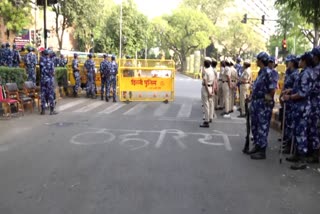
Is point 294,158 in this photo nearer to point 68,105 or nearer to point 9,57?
point 68,105

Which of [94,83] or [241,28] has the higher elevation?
[241,28]

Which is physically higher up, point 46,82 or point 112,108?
point 46,82

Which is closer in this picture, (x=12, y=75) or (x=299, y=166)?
(x=299, y=166)

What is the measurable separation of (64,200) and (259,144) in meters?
3.78

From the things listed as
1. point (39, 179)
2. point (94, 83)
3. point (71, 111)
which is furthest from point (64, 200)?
point (94, 83)

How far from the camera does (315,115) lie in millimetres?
7043

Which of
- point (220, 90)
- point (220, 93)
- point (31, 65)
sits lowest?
point (220, 93)

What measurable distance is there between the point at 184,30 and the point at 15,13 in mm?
44116

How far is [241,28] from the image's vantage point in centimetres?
7375

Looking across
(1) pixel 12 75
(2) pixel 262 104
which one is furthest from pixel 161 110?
(2) pixel 262 104

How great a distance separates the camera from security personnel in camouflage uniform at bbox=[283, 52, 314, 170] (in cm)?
673

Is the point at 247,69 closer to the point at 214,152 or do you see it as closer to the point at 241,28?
the point at 214,152

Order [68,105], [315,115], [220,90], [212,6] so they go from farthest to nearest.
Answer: [212,6] < [68,105] < [220,90] < [315,115]

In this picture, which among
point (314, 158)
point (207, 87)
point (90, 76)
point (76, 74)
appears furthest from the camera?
point (76, 74)
